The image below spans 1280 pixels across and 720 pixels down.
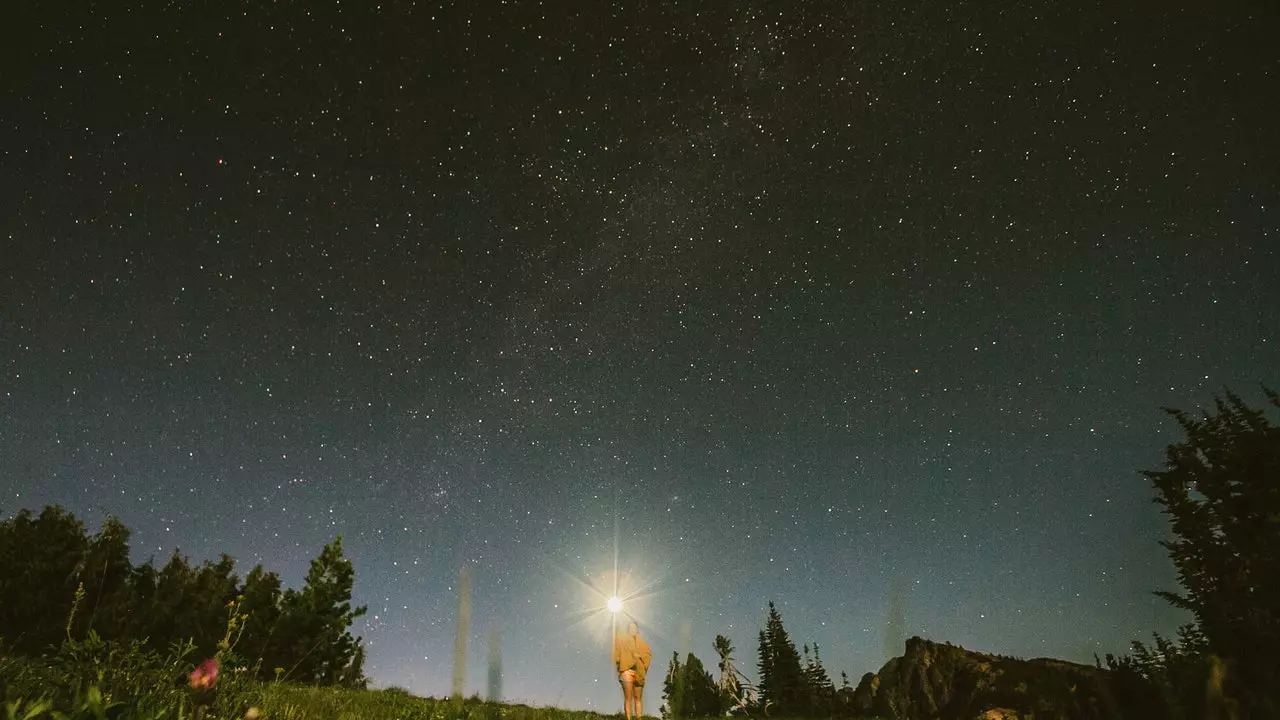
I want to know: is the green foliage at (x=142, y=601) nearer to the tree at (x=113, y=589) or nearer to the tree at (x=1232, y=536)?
the tree at (x=113, y=589)

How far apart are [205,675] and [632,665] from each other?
10.1 metres

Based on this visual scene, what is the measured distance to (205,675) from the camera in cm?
333

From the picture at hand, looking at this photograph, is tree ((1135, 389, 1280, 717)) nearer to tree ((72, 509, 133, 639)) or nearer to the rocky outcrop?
the rocky outcrop

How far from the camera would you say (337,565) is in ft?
136

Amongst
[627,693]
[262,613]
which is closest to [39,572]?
[262,613]

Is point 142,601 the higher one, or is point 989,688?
point 142,601

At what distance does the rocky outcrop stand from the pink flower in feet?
29.6

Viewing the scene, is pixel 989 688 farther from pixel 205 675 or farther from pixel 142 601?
pixel 142 601

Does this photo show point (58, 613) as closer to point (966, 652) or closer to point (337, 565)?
point (337, 565)

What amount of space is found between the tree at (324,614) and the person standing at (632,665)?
34701mm

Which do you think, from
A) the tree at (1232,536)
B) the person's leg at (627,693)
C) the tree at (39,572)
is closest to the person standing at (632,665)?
the person's leg at (627,693)

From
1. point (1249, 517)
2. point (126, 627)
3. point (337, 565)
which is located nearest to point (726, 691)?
point (1249, 517)

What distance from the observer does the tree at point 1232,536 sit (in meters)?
12.4

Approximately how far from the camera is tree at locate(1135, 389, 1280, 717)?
40.6 feet
